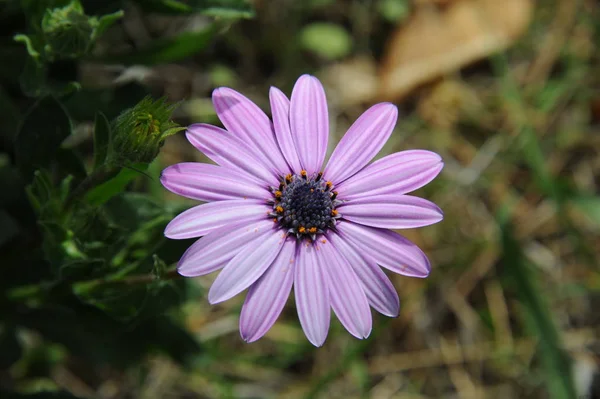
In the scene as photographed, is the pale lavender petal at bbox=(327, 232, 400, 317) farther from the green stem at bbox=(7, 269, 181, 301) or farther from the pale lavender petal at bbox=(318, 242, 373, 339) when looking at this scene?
the green stem at bbox=(7, 269, 181, 301)

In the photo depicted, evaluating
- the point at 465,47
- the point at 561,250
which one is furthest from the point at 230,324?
the point at 465,47

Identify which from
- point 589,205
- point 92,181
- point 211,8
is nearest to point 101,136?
point 92,181

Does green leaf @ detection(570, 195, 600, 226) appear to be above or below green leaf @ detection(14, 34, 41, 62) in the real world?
below

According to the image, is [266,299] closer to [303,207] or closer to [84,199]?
[303,207]

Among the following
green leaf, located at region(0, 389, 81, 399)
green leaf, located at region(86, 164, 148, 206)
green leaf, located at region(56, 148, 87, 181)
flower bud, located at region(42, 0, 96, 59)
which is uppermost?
flower bud, located at region(42, 0, 96, 59)

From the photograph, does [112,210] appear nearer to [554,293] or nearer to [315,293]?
[315,293]

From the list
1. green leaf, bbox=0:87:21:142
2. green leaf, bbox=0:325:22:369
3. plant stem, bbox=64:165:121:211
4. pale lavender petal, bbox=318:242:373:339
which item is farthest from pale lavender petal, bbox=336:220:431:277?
green leaf, bbox=0:325:22:369

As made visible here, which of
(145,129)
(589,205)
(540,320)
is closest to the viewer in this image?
(145,129)
